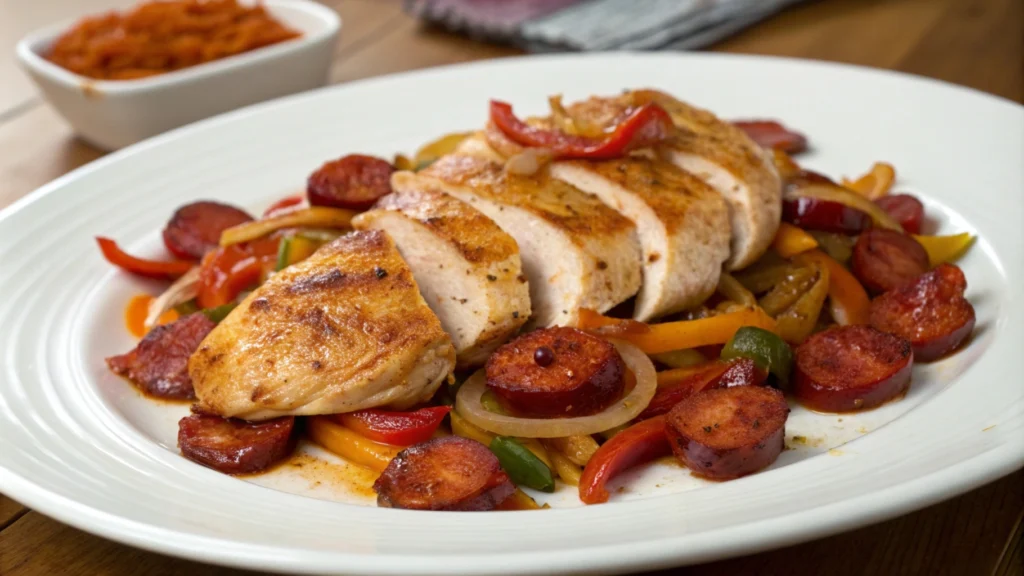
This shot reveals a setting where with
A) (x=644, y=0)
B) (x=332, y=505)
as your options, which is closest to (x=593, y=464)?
(x=332, y=505)

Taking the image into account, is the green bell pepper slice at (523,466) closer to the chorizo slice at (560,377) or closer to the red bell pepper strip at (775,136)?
the chorizo slice at (560,377)

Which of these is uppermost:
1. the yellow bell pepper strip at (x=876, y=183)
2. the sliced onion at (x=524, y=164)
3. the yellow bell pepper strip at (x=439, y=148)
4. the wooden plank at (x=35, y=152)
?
the sliced onion at (x=524, y=164)

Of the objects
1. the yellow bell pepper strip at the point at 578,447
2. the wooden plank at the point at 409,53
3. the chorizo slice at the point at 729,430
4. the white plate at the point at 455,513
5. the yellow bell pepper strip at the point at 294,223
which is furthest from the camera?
the wooden plank at the point at 409,53

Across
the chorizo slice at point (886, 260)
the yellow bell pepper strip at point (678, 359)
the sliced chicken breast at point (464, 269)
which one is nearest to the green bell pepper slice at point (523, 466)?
the sliced chicken breast at point (464, 269)

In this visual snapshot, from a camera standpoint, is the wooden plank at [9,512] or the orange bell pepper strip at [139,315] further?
the orange bell pepper strip at [139,315]

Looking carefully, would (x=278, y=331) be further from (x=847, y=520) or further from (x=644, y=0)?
(x=644, y=0)

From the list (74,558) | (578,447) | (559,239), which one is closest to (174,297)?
(74,558)

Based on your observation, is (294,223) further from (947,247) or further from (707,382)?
(947,247)
